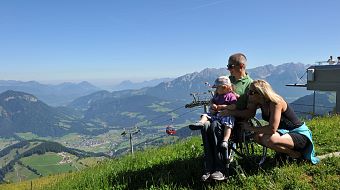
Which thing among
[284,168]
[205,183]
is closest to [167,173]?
[205,183]

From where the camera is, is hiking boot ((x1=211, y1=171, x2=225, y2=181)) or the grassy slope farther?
hiking boot ((x1=211, y1=171, x2=225, y2=181))

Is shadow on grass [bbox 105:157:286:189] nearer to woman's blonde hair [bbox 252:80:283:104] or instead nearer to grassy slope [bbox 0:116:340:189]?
grassy slope [bbox 0:116:340:189]

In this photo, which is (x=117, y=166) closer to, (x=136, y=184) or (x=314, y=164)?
(x=136, y=184)

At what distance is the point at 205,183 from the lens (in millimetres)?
6520

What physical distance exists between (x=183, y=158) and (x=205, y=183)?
6.86 ft

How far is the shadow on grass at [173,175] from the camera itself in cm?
667

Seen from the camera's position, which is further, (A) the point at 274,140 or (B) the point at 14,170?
(B) the point at 14,170

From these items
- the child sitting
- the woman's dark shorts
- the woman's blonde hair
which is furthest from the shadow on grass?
the woman's blonde hair

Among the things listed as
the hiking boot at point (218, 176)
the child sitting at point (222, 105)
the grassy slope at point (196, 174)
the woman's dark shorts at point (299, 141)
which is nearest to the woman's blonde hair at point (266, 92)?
the child sitting at point (222, 105)

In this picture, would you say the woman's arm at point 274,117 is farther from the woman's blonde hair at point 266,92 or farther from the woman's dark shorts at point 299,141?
the woman's dark shorts at point 299,141

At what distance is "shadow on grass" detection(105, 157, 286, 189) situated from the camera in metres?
6.67

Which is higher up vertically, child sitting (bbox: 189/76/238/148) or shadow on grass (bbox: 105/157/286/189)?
child sitting (bbox: 189/76/238/148)

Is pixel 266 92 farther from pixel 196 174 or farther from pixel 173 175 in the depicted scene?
pixel 173 175

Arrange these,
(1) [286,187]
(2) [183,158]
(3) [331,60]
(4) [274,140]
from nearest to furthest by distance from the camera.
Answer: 1. (1) [286,187]
2. (4) [274,140]
3. (2) [183,158]
4. (3) [331,60]
